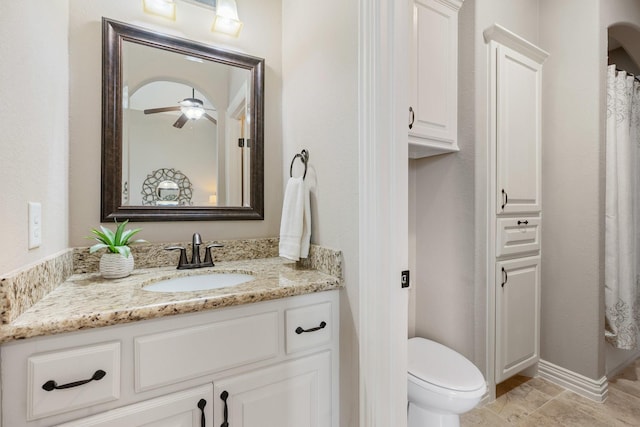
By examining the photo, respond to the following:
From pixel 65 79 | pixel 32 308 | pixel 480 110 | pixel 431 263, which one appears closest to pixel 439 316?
pixel 431 263

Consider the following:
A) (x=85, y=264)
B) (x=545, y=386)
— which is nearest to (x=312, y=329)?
(x=85, y=264)

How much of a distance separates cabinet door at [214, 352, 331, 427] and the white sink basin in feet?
1.26

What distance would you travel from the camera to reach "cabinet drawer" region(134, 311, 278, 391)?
82cm

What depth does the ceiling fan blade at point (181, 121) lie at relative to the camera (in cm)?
144

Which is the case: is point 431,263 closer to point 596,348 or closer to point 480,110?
point 480,110

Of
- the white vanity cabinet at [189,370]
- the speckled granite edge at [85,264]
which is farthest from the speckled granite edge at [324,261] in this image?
the white vanity cabinet at [189,370]

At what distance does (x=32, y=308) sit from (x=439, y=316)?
1.88 meters

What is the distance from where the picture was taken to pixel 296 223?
1.32m

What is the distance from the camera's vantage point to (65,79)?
3.86 feet

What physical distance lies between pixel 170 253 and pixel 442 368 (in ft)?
4.67

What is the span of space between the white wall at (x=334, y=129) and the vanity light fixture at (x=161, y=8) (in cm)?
59

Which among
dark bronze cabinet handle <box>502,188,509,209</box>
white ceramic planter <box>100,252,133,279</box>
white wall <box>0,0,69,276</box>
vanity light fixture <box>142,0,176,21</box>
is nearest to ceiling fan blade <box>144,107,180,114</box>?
white wall <box>0,0,69,276</box>

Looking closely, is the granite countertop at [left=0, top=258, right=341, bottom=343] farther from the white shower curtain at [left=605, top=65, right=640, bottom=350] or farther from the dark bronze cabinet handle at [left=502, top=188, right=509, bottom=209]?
the white shower curtain at [left=605, top=65, right=640, bottom=350]

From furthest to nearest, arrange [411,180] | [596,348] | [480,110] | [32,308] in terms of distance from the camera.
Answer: [411,180] → [596,348] → [480,110] → [32,308]
